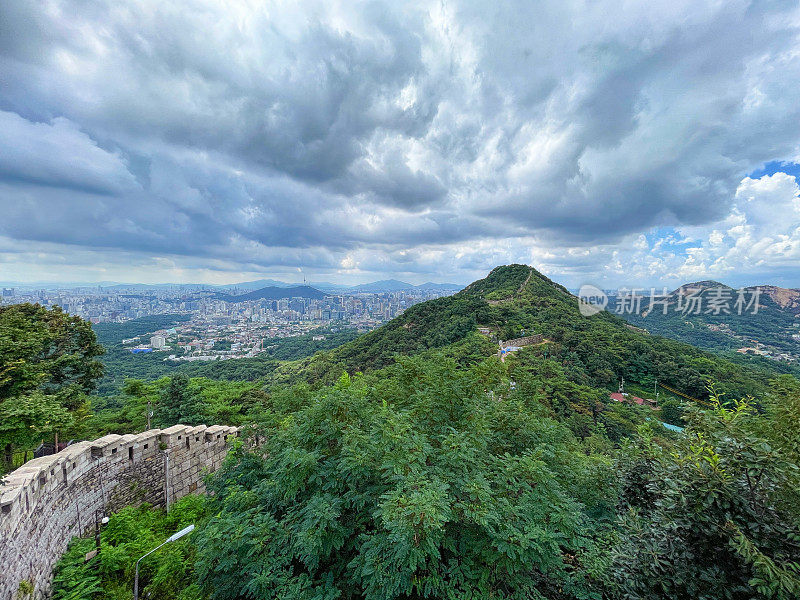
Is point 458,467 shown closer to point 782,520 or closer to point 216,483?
point 782,520

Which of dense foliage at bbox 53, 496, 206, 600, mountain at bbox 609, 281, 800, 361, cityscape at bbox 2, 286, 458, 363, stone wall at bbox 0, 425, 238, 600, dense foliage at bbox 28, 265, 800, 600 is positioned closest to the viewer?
dense foliage at bbox 28, 265, 800, 600

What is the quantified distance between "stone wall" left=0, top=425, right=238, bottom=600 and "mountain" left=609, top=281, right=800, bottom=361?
248ft

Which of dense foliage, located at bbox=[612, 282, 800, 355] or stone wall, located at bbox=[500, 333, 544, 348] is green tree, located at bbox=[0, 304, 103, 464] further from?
dense foliage, located at bbox=[612, 282, 800, 355]

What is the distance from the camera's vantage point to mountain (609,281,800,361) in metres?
72.7

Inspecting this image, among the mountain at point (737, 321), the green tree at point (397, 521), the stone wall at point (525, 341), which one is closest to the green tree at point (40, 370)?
the green tree at point (397, 521)

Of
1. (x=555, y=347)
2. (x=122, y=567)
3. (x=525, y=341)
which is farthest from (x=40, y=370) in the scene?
(x=555, y=347)

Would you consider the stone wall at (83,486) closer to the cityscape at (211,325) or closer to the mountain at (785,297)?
the cityscape at (211,325)

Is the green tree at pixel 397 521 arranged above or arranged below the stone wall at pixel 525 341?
above

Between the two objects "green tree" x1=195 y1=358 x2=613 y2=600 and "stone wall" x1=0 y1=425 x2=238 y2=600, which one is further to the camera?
"stone wall" x1=0 y1=425 x2=238 y2=600

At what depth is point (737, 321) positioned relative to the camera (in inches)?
3469

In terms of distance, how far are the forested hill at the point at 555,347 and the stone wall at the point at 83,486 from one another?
15.8 meters

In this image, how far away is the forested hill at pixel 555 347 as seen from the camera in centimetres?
3053

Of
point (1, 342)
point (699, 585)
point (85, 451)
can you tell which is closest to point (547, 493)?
point (699, 585)

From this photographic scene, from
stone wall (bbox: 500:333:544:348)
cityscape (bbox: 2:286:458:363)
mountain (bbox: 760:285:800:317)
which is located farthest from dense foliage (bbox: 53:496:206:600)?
mountain (bbox: 760:285:800:317)
